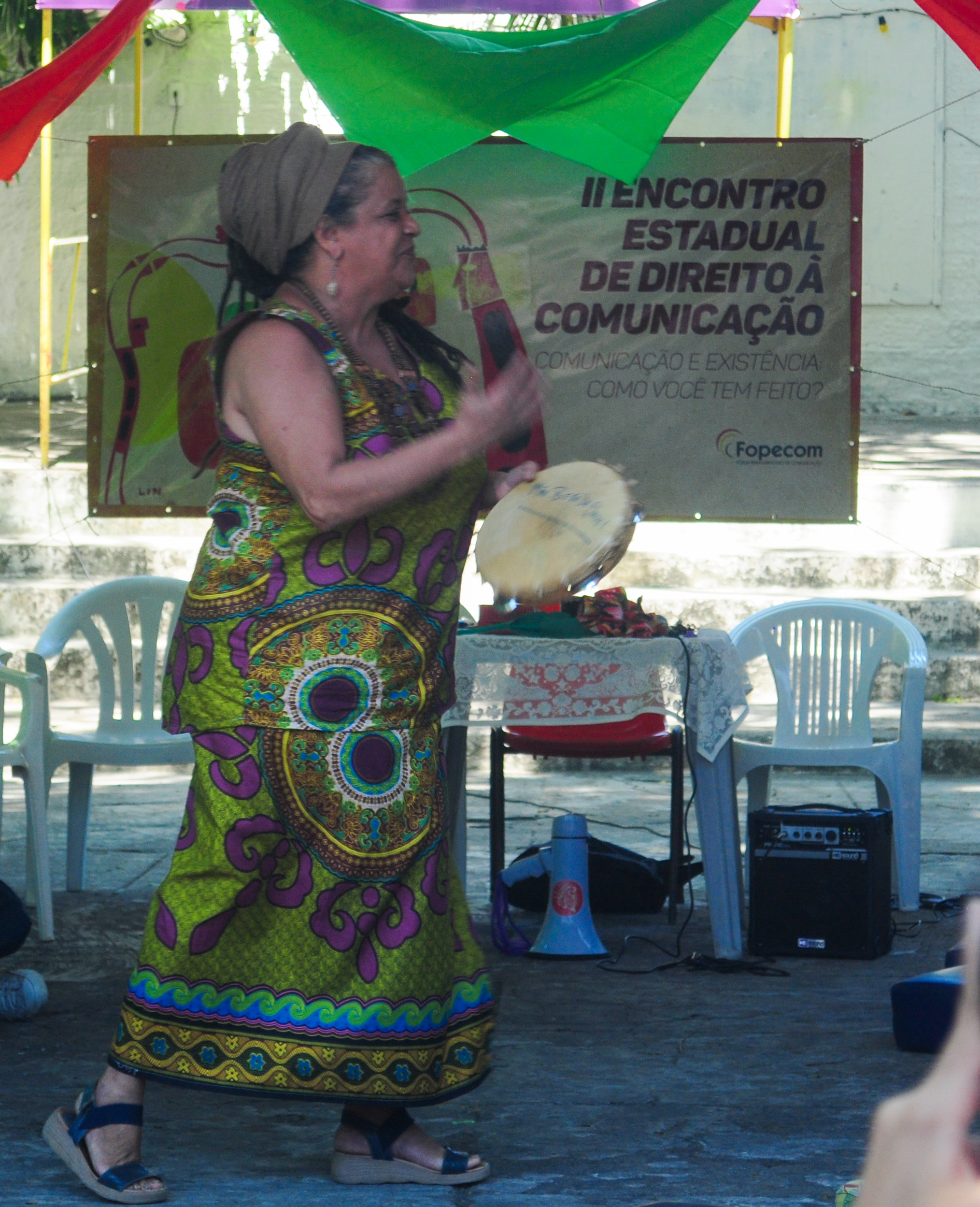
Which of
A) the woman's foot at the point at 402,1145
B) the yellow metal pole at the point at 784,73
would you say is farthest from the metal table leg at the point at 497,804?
the yellow metal pole at the point at 784,73

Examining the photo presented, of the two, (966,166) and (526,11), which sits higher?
(966,166)

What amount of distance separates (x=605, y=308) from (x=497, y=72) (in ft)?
4.03

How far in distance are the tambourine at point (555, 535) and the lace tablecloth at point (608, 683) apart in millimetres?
1356

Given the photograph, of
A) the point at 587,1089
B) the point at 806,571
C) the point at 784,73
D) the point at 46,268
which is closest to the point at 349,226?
the point at 587,1089

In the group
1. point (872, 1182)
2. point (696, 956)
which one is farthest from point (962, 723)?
point (872, 1182)

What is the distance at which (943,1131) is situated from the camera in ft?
2.13

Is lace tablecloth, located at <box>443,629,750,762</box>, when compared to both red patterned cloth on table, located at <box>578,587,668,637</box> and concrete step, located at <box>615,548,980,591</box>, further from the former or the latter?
concrete step, located at <box>615,548,980,591</box>

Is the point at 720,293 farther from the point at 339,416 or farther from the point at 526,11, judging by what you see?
the point at 339,416

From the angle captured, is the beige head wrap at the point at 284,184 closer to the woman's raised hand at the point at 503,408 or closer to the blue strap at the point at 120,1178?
the woman's raised hand at the point at 503,408

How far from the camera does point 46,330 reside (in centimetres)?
716

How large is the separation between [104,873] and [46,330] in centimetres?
273

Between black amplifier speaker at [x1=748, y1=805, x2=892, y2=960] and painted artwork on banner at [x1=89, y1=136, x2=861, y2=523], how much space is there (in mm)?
1387

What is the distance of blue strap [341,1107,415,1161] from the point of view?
2910mm

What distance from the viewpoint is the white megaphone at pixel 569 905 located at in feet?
15.0
